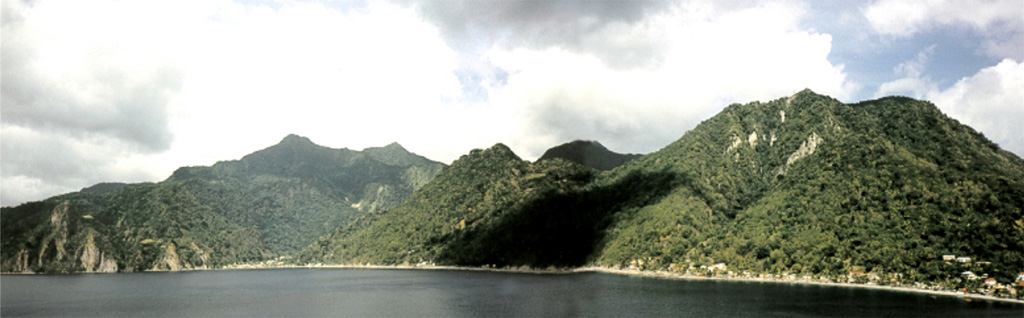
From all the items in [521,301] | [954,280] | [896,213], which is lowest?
[521,301]

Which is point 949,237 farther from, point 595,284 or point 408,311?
point 408,311

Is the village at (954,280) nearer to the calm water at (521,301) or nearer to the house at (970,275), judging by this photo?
the house at (970,275)

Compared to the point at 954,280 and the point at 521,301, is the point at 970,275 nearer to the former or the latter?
the point at 954,280

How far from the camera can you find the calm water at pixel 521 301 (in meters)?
108

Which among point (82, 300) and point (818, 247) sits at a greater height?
point (818, 247)

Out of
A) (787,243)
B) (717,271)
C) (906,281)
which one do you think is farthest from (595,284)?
(906,281)

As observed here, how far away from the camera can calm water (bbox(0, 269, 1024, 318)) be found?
356ft

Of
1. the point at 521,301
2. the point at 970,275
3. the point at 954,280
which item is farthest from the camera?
the point at 521,301

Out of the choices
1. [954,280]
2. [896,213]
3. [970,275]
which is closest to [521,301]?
[954,280]

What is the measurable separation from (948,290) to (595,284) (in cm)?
8046

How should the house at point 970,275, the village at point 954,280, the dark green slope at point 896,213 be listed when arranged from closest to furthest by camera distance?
the village at point 954,280 → the house at point 970,275 → the dark green slope at point 896,213

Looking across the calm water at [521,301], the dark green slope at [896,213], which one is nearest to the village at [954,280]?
the dark green slope at [896,213]

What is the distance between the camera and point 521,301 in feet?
436

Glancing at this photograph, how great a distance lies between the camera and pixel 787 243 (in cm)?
17150
